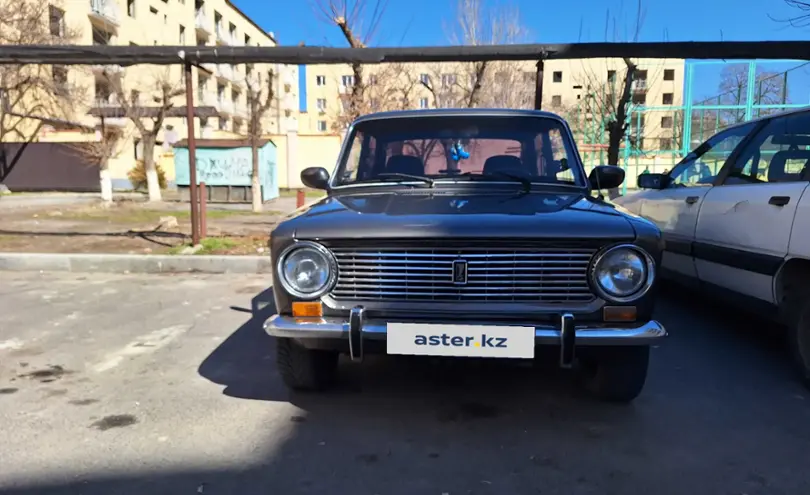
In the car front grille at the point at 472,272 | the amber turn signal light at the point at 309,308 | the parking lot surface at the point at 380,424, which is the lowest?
the parking lot surface at the point at 380,424

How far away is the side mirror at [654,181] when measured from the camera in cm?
548

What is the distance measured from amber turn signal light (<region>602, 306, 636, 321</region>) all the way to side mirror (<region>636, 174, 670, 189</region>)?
10.2 feet

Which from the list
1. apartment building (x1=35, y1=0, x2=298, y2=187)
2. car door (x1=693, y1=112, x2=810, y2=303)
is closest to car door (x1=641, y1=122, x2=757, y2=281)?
car door (x1=693, y1=112, x2=810, y2=303)

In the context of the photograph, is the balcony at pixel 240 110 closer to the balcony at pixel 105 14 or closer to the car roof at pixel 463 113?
the balcony at pixel 105 14

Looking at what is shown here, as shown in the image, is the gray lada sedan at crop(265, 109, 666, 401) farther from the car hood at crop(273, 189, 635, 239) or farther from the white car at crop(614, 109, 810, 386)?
the white car at crop(614, 109, 810, 386)

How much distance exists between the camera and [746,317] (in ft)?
17.4

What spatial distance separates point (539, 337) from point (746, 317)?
3640mm

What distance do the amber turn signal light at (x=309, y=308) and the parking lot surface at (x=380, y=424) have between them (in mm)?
638

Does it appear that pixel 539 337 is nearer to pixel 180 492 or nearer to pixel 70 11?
pixel 180 492

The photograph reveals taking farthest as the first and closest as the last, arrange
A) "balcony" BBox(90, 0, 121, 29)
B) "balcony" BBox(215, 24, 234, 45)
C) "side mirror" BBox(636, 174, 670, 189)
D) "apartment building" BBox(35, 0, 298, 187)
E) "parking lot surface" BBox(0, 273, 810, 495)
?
"balcony" BBox(215, 24, 234, 45) < "balcony" BBox(90, 0, 121, 29) < "apartment building" BBox(35, 0, 298, 187) < "side mirror" BBox(636, 174, 670, 189) < "parking lot surface" BBox(0, 273, 810, 495)

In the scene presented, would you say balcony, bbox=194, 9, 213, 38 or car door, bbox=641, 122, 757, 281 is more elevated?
balcony, bbox=194, 9, 213, 38

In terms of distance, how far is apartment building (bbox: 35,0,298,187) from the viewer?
20852mm

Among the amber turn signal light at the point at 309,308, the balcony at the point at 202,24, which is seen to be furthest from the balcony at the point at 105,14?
the amber turn signal light at the point at 309,308

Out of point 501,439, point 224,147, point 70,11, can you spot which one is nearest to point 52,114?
point 70,11
